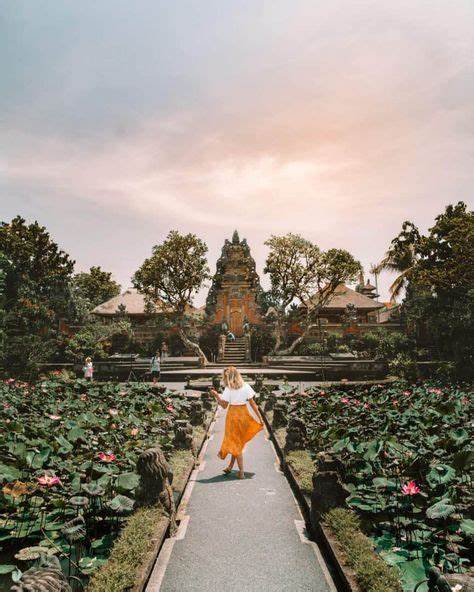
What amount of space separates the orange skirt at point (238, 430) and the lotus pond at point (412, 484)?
123 cm

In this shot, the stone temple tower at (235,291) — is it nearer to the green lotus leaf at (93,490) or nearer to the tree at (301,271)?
the tree at (301,271)

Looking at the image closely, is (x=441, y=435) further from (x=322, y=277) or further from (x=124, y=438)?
(x=322, y=277)

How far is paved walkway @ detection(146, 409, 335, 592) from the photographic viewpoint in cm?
423

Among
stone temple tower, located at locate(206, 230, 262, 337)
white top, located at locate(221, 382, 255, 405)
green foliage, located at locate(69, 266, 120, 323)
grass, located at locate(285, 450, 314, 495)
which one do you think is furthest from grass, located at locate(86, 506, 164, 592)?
green foliage, located at locate(69, 266, 120, 323)

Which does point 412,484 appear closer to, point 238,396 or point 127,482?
point 127,482

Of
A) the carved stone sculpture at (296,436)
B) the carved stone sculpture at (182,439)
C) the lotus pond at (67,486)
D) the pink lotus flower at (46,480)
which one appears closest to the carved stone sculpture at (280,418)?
the carved stone sculpture at (296,436)

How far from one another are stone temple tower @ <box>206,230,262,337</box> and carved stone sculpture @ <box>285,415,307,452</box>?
3033 centimetres

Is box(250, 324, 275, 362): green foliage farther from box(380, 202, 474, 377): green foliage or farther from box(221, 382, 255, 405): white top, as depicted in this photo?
box(221, 382, 255, 405): white top

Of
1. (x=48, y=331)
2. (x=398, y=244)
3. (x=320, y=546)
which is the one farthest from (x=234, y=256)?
(x=320, y=546)

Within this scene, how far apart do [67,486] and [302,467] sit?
365 cm

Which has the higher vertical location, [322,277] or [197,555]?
[322,277]

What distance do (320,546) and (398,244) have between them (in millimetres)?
33607

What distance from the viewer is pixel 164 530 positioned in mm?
4891

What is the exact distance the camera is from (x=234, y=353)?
37031mm
